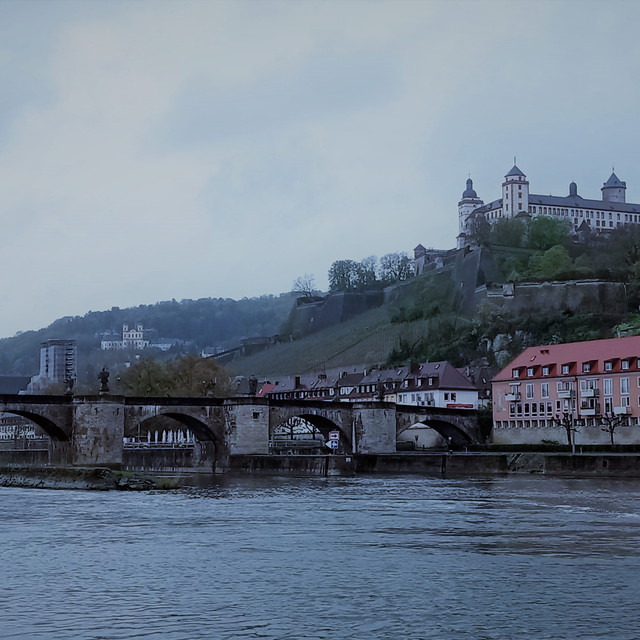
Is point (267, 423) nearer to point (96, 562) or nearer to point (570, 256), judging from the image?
point (96, 562)

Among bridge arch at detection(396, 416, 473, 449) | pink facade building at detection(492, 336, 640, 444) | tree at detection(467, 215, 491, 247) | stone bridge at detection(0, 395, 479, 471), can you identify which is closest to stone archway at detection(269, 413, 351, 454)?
stone bridge at detection(0, 395, 479, 471)

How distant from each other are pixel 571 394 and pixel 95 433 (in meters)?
29.5

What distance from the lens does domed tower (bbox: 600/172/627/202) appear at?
546ft

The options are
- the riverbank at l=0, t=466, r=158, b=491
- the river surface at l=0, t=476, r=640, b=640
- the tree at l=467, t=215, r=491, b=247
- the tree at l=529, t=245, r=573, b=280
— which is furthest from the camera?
the tree at l=467, t=215, r=491, b=247

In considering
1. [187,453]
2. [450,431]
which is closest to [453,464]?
[187,453]

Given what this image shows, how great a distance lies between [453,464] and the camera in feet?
191

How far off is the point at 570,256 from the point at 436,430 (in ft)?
185

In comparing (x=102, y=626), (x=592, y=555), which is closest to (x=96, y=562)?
(x=102, y=626)

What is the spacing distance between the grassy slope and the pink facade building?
4447 cm

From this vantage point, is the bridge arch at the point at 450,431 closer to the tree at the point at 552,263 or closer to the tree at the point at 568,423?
the tree at the point at 568,423

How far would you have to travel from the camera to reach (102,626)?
16.9 m

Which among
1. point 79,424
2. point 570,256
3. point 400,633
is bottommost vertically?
point 400,633

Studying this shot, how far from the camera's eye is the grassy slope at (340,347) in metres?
124

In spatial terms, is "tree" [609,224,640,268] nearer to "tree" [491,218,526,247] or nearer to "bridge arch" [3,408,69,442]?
"tree" [491,218,526,247]
